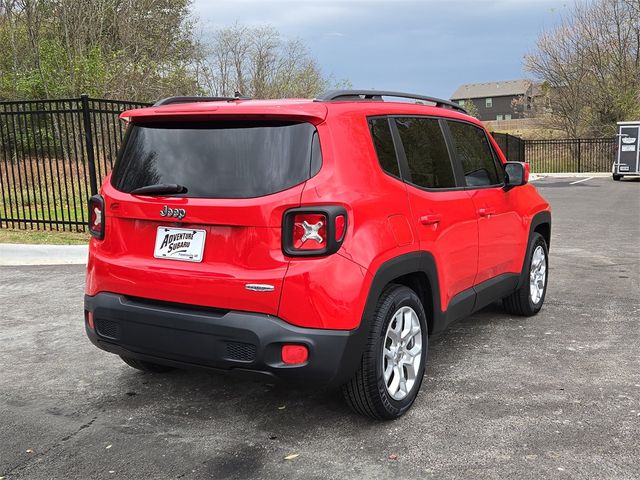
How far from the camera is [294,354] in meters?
2.93

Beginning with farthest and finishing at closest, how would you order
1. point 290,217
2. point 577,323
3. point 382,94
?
point 577,323 < point 382,94 < point 290,217

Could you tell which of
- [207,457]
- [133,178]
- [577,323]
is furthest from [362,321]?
[577,323]

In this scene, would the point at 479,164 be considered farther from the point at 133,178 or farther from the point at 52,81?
the point at 52,81

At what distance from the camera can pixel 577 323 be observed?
532 centimetres

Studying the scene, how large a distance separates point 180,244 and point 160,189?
32cm

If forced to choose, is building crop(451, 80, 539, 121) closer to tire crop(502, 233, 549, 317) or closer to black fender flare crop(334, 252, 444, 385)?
tire crop(502, 233, 549, 317)

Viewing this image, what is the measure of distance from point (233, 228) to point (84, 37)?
1780cm

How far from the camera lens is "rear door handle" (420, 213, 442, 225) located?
358 cm

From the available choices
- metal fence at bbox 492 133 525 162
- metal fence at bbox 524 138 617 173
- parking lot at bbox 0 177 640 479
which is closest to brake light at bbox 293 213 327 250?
parking lot at bbox 0 177 640 479

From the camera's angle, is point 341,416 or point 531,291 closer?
point 341,416

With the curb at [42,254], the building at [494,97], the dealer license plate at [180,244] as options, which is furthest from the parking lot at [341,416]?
the building at [494,97]

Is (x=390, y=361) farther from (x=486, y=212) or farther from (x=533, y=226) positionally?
(x=533, y=226)

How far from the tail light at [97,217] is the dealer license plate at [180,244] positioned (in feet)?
1.57

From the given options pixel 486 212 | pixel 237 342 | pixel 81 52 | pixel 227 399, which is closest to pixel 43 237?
A: pixel 227 399
